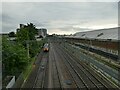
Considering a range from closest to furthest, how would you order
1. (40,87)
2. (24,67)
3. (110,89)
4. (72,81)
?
1. (110,89)
2. (40,87)
3. (72,81)
4. (24,67)

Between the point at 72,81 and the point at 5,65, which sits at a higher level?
the point at 5,65

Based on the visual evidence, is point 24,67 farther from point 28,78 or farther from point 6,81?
point 6,81

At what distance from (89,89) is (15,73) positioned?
8859 mm

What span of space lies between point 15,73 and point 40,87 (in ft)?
15.1

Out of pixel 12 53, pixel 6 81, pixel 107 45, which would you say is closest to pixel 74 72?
pixel 12 53

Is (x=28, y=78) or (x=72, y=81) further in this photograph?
(x=28, y=78)

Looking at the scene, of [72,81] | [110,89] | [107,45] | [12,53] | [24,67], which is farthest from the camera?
[107,45]

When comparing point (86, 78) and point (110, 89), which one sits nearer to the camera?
point (110, 89)

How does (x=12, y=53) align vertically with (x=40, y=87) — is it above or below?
above

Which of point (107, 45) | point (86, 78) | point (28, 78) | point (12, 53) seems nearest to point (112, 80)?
point (86, 78)

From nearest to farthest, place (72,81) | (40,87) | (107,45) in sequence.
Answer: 1. (40,87)
2. (72,81)
3. (107,45)

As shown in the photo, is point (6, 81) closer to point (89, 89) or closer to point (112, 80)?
point (89, 89)

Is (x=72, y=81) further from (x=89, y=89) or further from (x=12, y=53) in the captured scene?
(x=12, y=53)

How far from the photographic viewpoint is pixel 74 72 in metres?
28.1
